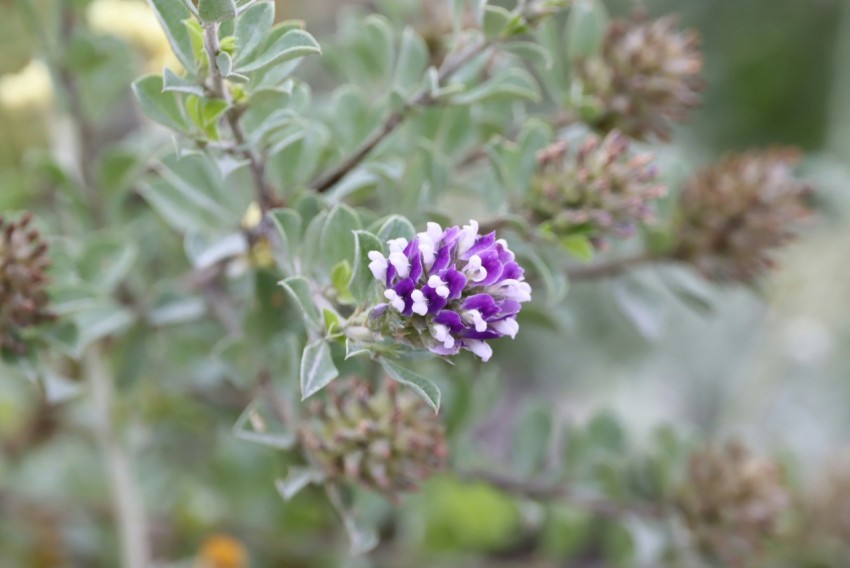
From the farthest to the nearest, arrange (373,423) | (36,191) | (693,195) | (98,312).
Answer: (36,191), (693,195), (98,312), (373,423)

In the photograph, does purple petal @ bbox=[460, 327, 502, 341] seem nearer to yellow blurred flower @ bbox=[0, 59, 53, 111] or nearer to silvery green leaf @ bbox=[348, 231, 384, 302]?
silvery green leaf @ bbox=[348, 231, 384, 302]

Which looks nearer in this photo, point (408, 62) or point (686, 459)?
point (408, 62)

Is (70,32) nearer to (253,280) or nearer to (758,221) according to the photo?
(253,280)

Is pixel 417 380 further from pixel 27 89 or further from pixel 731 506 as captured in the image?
pixel 27 89

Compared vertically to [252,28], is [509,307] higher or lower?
lower

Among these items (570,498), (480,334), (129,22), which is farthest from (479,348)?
(129,22)

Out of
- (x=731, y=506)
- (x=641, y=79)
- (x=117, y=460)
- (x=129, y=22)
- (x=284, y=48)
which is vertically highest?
(x=284, y=48)

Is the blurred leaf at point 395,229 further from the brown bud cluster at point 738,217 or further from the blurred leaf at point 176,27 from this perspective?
the brown bud cluster at point 738,217

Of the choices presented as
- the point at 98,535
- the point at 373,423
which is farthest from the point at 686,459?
the point at 98,535
